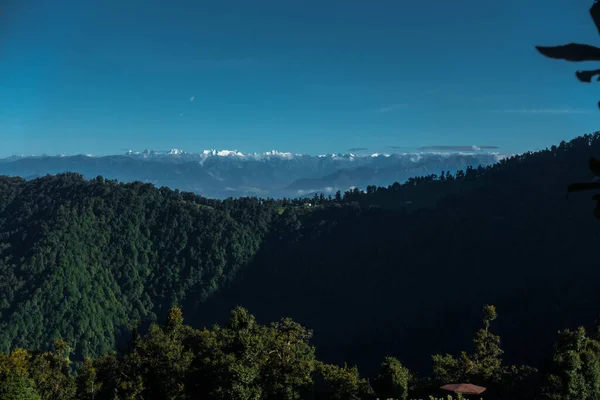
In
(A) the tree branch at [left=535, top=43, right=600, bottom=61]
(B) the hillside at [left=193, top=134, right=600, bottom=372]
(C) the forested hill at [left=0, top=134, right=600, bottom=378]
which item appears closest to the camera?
(A) the tree branch at [left=535, top=43, right=600, bottom=61]

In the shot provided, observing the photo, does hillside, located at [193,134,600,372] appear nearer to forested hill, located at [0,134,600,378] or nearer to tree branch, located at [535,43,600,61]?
forested hill, located at [0,134,600,378]

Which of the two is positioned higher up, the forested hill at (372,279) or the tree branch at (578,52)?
the tree branch at (578,52)

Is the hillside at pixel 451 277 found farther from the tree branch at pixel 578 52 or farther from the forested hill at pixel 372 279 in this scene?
the tree branch at pixel 578 52

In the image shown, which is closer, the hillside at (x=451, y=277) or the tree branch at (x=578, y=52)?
the tree branch at (x=578, y=52)

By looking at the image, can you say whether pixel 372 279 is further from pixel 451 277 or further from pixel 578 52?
pixel 578 52

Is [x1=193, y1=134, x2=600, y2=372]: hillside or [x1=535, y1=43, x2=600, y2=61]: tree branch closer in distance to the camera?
[x1=535, y1=43, x2=600, y2=61]: tree branch

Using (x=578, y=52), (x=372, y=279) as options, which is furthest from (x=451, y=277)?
(x=578, y=52)

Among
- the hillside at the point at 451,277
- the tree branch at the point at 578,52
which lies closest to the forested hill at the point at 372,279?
the hillside at the point at 451,277

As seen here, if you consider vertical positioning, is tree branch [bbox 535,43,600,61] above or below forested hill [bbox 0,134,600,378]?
above

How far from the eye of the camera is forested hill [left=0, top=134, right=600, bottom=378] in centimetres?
13325

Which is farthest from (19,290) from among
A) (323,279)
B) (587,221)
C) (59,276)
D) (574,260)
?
(587,221)

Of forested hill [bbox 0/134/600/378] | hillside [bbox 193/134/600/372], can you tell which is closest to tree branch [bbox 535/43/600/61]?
hillside [bbox 193/134/600/372]

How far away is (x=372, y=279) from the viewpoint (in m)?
176

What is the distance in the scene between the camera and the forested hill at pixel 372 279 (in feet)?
437
